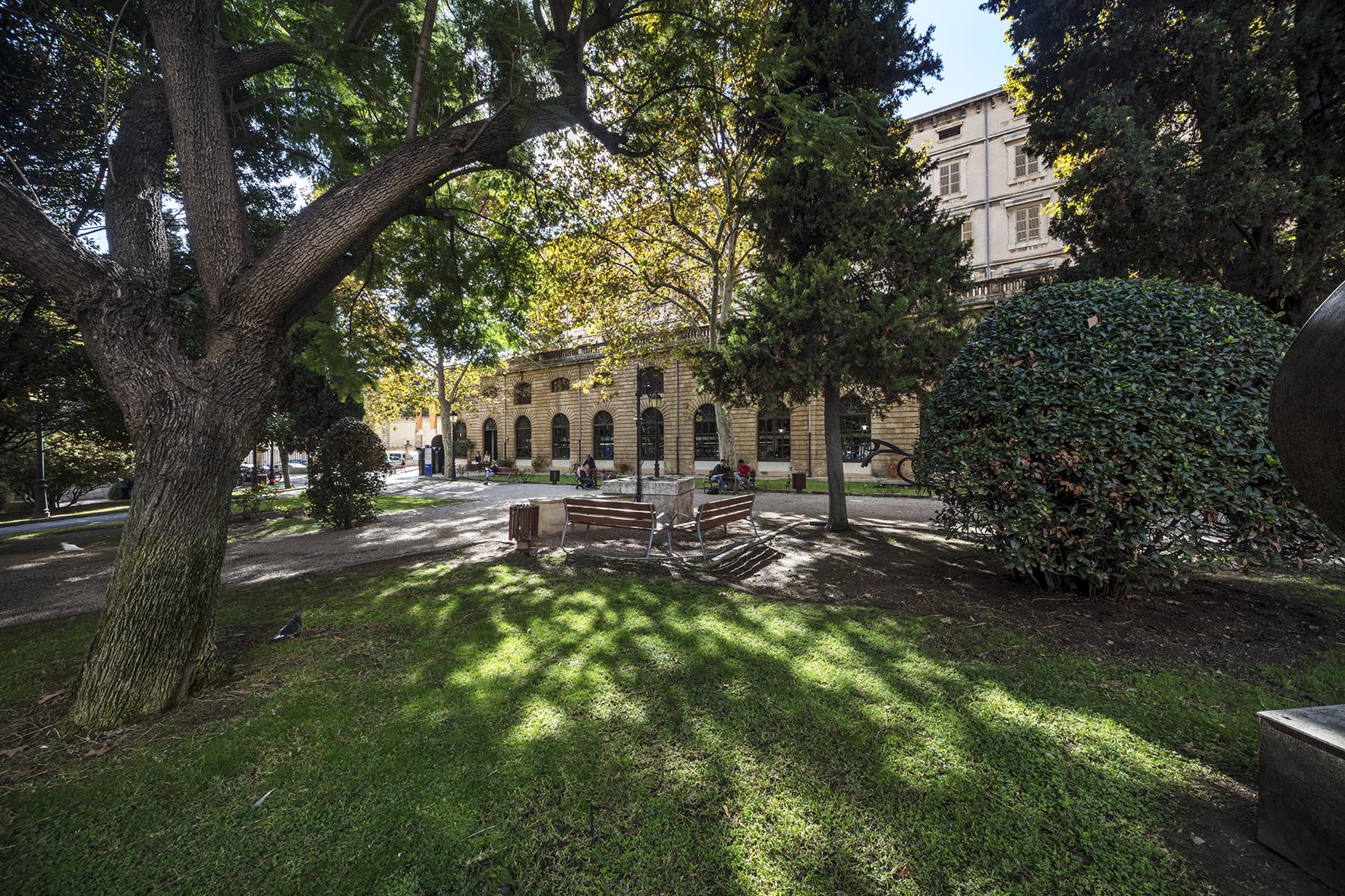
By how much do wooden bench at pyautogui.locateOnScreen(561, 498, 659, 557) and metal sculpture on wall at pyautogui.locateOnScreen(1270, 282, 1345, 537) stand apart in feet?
20.2

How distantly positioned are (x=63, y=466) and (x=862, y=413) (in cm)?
2655

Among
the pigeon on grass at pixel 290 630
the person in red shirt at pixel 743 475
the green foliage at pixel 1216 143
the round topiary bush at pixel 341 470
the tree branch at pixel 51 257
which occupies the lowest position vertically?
the pigeon on grass at pixel 290 630

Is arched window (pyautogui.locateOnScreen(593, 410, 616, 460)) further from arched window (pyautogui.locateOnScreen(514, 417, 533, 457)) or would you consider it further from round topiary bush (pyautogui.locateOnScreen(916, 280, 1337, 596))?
round topiary bush (pyautogui.locateOnScreen(916, 280, 1337, 596))

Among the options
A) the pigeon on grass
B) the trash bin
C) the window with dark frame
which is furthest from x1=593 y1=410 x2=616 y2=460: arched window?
the pigeon on grass

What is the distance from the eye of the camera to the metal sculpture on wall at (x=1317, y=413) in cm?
155

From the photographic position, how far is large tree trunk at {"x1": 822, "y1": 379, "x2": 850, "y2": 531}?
9633 millimetres

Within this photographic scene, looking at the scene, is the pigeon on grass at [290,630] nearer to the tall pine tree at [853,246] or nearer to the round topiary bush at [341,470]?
the tall pine tree at [853,246]

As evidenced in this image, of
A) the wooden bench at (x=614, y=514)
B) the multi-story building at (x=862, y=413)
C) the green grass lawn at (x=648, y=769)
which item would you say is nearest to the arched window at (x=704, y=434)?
the multi-story building at (x=862, y=413)

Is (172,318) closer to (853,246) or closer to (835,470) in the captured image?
(853,246)

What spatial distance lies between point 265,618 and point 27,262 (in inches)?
142

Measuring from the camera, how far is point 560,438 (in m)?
33.7

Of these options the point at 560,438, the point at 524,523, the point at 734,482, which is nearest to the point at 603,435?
the point at 560,438

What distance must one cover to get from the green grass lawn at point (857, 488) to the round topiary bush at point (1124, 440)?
11.1 metres

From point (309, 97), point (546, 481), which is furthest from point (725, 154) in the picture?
point (546, 481)
